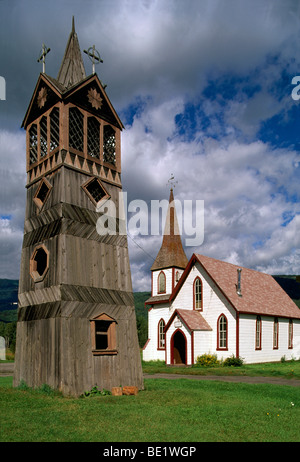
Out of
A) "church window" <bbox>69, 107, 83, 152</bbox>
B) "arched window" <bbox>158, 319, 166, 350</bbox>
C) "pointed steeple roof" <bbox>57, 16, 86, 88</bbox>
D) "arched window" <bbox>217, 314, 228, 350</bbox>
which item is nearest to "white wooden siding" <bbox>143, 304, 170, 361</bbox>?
"arched window" <bbox>158, 319, 166, 350</bbox>

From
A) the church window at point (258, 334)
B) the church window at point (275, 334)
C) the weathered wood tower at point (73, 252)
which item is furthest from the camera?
the church window at point (275, 334)

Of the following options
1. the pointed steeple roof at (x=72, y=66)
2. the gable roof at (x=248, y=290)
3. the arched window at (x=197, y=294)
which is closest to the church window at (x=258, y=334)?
the gable roof at (x=248, y=290)

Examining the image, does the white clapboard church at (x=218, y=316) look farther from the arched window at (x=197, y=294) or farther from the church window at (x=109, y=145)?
the church window at (x=109, y=145)

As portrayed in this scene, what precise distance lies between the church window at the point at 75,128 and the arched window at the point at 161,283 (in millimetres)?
25603

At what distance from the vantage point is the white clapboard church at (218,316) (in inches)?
1198

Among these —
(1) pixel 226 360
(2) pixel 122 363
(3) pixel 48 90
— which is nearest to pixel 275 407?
(2) pixel 122 363

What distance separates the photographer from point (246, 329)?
30.9m

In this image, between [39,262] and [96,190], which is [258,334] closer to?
[96,190]

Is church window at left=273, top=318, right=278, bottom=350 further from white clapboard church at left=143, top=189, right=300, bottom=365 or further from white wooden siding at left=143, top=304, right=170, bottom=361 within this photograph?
white wooden siding at left=143, top=304, right=170, bottom=361

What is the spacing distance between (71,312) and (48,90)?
9196 millimetres

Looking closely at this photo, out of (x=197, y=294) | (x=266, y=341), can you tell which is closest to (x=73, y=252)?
(x=197, y=294)

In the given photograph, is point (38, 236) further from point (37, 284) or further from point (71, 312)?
point (71, 312)

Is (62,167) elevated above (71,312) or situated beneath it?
elevated above

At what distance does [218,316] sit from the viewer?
3122 centimetres
